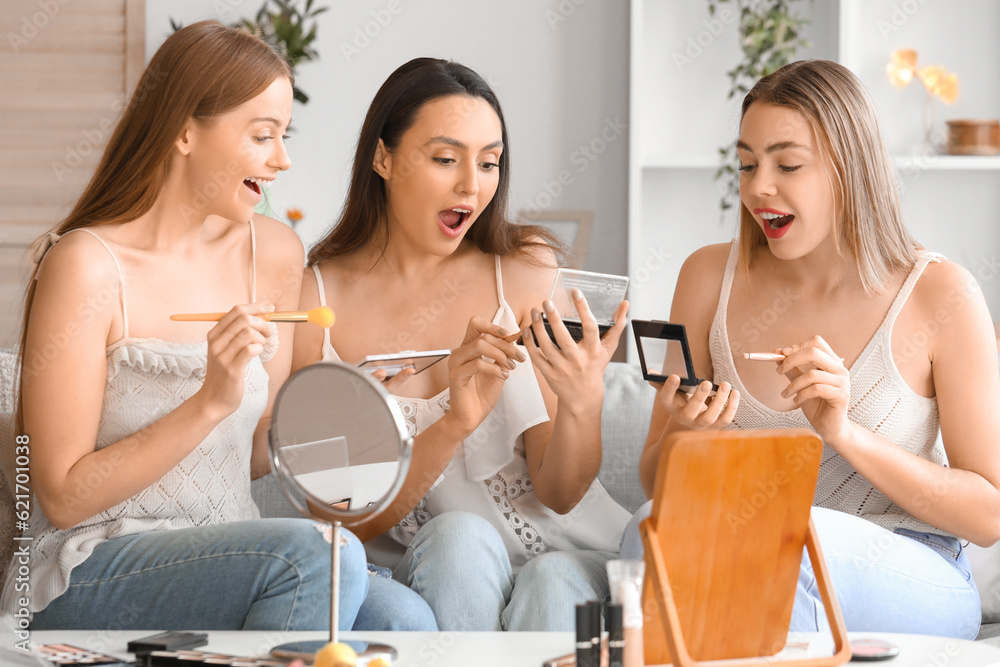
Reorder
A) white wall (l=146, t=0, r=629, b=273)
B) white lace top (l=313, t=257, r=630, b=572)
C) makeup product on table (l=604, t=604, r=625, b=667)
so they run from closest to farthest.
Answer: makeup product on table (l=604, t=604, r=625, b=667), white lace top (l=313, t=257, r=630, b=572), white wall (l=146, t=0, r=629, b=273)

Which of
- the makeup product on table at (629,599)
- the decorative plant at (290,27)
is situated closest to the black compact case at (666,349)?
the makeup product on table at (629,599)

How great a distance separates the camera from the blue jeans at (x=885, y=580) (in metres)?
1.32

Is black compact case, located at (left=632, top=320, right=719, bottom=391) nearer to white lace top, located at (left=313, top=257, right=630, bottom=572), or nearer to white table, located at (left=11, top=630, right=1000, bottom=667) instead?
white lace top, located at (left=313, top=257, right=630, bottom=572)

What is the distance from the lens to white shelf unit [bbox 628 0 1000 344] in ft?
9.80

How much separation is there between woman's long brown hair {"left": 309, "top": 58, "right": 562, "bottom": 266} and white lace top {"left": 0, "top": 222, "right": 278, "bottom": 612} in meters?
0.43

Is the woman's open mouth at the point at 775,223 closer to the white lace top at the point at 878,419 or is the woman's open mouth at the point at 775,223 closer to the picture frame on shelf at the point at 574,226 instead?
the white lace top at the point at 878,419

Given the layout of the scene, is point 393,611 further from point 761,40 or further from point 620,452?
point 761,40

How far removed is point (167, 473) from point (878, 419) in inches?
44.0

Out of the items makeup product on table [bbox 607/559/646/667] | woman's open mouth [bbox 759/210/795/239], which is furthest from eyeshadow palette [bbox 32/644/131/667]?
woman's open mouth [bbox 759/210/795/239]

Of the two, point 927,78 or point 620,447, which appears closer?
point 620,447

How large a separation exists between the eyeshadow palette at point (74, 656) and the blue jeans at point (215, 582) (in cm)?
22

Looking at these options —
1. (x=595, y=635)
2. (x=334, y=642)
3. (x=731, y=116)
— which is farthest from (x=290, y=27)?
(x=595, y=635)

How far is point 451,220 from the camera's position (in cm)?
171

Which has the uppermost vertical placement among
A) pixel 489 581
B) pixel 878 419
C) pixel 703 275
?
pixel 703 275
